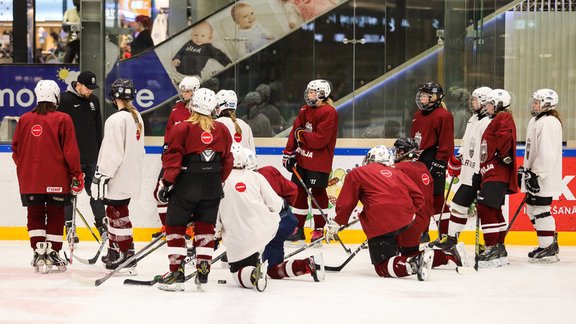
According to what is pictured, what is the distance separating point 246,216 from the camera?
6594 mm

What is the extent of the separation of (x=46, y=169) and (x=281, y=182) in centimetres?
145

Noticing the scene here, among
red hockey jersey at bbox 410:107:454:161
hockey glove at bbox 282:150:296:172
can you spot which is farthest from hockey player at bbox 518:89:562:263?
hockey glove at bbox 282:150:296:172

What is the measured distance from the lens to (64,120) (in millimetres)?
7191

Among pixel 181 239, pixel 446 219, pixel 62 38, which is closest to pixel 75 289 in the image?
pixel 181 239

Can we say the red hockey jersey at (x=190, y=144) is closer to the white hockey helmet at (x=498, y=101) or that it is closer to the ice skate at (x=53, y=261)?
the ice skate at (x=53, y=261)

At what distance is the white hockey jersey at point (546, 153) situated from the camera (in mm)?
8078

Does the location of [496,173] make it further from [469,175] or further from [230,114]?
[230,114]

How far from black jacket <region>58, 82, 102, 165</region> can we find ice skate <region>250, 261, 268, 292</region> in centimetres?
259

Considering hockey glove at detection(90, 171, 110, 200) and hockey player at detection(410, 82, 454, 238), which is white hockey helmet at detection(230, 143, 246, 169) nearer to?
hockey glove at detection(90, 171, 110, 200)

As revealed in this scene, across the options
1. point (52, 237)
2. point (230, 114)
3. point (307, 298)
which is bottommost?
point (307, 298)

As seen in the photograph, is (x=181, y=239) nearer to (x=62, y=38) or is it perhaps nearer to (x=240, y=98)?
(x=240, y=98)

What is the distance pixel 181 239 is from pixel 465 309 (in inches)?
63.1

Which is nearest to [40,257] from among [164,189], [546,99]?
[164,189]

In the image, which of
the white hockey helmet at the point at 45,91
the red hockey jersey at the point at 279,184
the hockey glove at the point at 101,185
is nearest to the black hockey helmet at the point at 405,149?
the red hockey jersey at the point at 279,184
